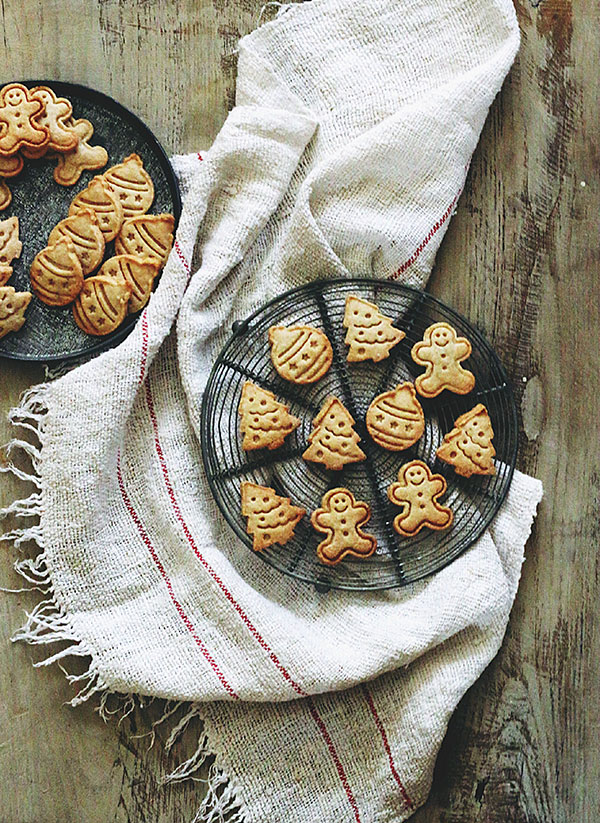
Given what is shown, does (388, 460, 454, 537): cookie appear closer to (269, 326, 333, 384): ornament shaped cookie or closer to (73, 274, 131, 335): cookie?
(269, 326, 333, 384): ornament shaped cookie

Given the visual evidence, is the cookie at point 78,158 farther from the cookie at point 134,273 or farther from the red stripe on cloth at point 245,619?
the red stripe on cloth at point 245,619

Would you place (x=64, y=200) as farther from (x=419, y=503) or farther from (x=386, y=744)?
(x=386, y=744)

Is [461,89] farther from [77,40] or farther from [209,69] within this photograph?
[77,40]

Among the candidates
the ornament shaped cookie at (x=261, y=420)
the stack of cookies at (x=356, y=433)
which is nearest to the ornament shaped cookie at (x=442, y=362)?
the stack of cookies at (x=356, y=433)

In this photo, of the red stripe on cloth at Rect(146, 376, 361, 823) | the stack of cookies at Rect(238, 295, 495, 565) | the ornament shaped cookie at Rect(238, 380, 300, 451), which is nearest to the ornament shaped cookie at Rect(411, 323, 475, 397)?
the stack of cookies at Rect(238, 295, 495, 565)

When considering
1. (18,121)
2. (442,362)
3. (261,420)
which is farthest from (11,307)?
(442,362)
